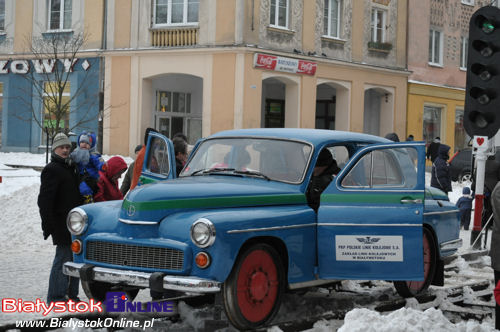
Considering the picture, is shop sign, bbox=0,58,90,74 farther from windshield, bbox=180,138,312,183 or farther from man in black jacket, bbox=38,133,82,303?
windshield, bbox=180,138,312,183

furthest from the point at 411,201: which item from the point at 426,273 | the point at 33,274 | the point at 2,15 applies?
the point at 2,15

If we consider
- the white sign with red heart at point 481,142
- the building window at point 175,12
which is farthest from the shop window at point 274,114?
the white sign with red heart at point 481,142

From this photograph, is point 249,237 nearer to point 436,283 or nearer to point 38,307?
point 38,307

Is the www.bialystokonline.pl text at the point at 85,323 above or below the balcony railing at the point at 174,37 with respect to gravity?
below

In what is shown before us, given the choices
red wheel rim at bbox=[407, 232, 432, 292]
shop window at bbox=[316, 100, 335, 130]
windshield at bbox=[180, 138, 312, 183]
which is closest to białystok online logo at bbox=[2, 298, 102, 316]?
windshield at bbox=[180, 138, 312, 183]

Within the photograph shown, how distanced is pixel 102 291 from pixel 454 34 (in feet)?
114

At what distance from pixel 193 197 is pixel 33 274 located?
165 inches

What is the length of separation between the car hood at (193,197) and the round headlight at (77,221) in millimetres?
489

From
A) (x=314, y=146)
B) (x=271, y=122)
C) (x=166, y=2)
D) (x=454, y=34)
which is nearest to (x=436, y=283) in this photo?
(x=314, y=146)

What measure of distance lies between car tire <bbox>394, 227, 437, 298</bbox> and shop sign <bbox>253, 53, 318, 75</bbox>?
2058cm

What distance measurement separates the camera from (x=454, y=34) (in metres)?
40.5

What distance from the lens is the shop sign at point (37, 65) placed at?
3291cm

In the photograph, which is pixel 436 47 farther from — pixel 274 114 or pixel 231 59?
pixel 231 59

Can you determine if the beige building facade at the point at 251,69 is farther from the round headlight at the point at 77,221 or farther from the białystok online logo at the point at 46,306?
the round headlight at the point at 77,221
